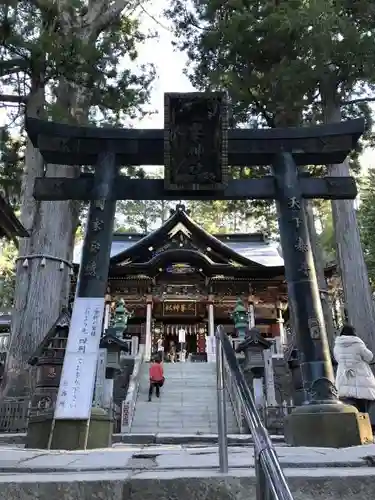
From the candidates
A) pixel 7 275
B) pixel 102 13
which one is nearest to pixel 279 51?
pixel 102 13

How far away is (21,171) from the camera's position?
13.2 metres

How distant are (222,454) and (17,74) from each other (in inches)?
488

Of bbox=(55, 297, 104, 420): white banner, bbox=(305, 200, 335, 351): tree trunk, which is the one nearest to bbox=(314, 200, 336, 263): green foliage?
bbox=(305, 200, 335, 351): tree trunk

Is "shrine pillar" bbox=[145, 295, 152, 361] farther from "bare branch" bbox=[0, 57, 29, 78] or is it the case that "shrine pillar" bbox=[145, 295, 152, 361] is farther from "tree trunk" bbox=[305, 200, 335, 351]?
"bare branch" bbox=[0, 57, 29, 78]

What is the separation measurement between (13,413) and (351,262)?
8.96 metres

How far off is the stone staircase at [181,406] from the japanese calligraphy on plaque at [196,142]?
4.77 meters

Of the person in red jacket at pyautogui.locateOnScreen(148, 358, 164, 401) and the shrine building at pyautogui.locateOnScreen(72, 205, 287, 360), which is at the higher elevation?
the shrine building at pyautogui.locateOnScreen(72, 205, 287, 360)

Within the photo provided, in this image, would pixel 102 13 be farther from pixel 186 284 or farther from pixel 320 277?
pixel 186 284

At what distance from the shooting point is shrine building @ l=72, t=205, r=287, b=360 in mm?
19766

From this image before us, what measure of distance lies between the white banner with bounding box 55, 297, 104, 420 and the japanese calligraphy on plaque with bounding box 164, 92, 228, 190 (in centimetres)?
206

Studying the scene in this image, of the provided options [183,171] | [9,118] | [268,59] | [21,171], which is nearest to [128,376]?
[21,171]

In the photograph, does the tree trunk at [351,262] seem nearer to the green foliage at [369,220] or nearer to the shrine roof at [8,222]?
the green foliage at [369,220]

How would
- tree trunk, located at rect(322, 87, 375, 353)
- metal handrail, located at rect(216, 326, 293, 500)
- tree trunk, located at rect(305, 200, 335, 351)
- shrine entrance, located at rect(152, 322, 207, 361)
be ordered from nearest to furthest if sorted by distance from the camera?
metal handrail, located at rect(216, 326, 293, 500)
tree trunk, located at rect(322, 87, 375, 353)
tree trunk, located at rect(305, 200, 335, 351)
shrine entrance, located at rect(152, 322, 207, 361)

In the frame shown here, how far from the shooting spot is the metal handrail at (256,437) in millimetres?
1469
